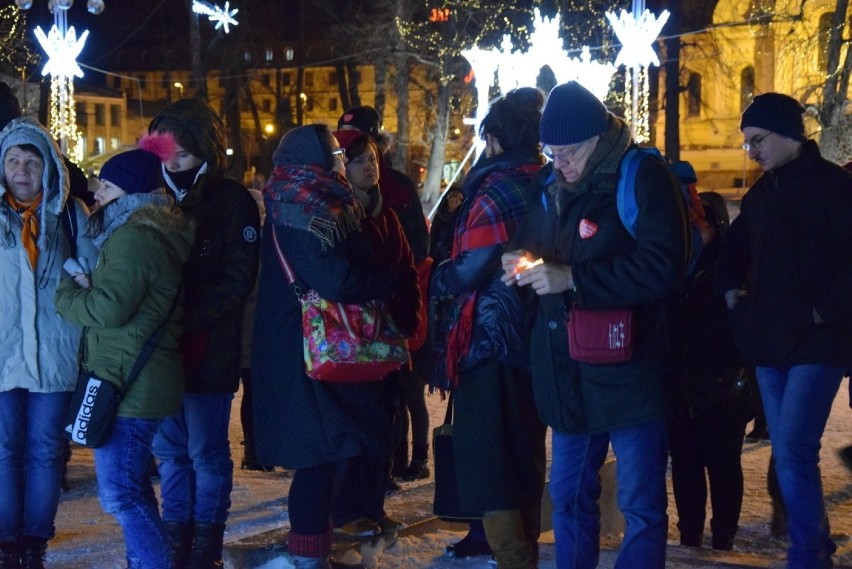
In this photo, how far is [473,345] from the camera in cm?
445

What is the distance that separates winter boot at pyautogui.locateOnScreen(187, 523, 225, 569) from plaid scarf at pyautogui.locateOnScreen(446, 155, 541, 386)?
133 cm

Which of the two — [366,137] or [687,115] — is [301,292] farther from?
[687,115]

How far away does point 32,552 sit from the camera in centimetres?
495

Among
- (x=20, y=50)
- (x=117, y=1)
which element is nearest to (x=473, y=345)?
(x=20, y=50)

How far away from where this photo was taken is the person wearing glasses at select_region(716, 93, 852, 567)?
15.0 feet

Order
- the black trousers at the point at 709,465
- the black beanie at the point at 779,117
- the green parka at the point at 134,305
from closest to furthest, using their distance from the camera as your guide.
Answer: the green parka at the point at 134,305
the black beanie at the point at 779,117
the black trousers at the point at 709,465

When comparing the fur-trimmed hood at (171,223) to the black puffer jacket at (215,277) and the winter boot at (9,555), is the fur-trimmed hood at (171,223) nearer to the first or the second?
the black puffer jacket at (215,277)

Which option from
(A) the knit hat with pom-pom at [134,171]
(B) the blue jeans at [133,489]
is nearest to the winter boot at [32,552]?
(B) the blue jeans at [133,489]

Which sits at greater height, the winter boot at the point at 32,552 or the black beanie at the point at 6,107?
the black beanie at the point at 6,107

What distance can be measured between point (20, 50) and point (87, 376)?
24583 mm

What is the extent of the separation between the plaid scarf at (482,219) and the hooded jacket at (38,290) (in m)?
1.70

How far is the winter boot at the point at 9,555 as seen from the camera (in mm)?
4891

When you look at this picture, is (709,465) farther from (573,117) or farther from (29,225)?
(29,225)

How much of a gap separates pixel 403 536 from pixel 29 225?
229 centimetres
